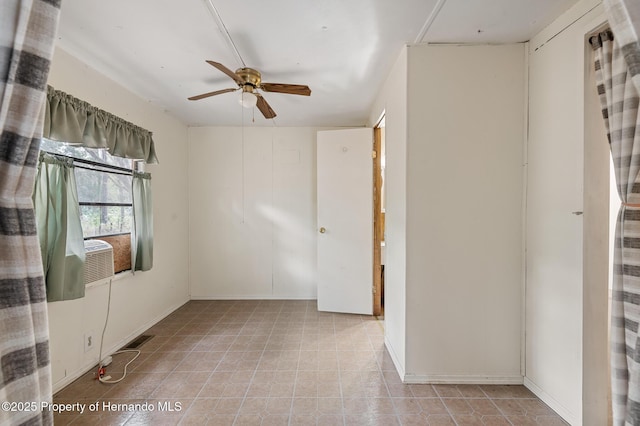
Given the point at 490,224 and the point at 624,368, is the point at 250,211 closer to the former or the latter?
the point at 490,224

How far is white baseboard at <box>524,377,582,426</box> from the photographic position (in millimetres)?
1462

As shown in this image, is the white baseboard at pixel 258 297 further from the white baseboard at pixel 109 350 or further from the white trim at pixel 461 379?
the white trim at pixel 461 379

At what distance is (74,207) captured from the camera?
186 centimetres

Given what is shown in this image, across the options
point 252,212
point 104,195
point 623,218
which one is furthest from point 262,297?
point 623,218

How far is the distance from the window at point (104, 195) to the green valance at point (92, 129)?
0.45 ft

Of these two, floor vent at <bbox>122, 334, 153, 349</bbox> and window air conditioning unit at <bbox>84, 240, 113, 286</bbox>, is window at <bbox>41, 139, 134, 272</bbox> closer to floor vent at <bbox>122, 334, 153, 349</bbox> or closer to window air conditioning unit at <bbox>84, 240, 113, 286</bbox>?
window air conditioning unit at <bbox>84, 240, 113, 286</bbox>

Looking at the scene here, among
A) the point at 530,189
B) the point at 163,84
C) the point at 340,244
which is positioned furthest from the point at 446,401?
the point at 163,84

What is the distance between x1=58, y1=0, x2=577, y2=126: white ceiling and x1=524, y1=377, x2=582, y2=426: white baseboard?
229cm

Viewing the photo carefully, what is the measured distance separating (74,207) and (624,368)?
3109 mm

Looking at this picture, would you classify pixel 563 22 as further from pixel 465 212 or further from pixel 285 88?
pixel 285 88

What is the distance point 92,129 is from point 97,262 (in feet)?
3.42

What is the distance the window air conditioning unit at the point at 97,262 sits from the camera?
79.3 inches

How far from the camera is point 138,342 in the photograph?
2.46 meters

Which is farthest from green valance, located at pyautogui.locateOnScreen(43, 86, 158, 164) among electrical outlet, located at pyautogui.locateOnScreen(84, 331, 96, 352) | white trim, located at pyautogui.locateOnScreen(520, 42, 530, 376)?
white trim, located at pyautogui.locateOnScreen(520, 42, 530, 376)
